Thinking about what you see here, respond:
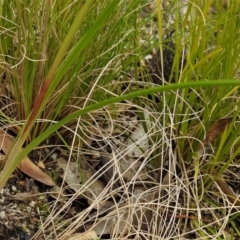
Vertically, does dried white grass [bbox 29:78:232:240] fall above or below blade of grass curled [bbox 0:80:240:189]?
below

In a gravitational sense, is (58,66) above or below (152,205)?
above

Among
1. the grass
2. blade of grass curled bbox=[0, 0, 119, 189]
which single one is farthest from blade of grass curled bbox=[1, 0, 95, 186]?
the grass

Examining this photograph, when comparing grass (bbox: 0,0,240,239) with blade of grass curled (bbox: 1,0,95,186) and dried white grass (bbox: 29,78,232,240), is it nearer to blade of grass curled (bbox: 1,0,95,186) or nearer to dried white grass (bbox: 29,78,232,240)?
dried white grass (bbox: 29,78,232,240)

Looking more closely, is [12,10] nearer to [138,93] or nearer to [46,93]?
[46,93]

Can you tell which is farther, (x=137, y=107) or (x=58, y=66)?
(x=137, y=107)

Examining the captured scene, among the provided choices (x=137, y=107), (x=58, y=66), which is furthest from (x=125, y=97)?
(x=137, y=107)

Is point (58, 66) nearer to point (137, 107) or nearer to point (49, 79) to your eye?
point (49, 79)

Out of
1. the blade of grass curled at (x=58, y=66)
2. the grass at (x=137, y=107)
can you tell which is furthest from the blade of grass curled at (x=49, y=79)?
the grass at (x=137, y=107)

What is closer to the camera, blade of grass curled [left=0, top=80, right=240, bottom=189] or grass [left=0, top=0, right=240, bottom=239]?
blade of grass curled [left=0, top=80, right=240, bottom=189]

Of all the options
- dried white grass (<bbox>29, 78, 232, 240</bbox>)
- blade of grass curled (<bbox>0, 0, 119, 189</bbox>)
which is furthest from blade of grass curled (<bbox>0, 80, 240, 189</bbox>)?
dried white grass (<bbox>29, 78, 232, 240</bbox>)

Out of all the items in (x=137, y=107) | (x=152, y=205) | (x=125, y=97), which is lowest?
(x=152, y=205)

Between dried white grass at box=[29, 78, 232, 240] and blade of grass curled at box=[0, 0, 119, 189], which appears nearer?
blade of grass curled at box=[0, 0, 119, 189]

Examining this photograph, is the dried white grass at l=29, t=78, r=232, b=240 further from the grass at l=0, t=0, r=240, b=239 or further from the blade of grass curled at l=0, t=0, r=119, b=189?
the blade of grass curled at l=0, t=0, r=119, b=189
